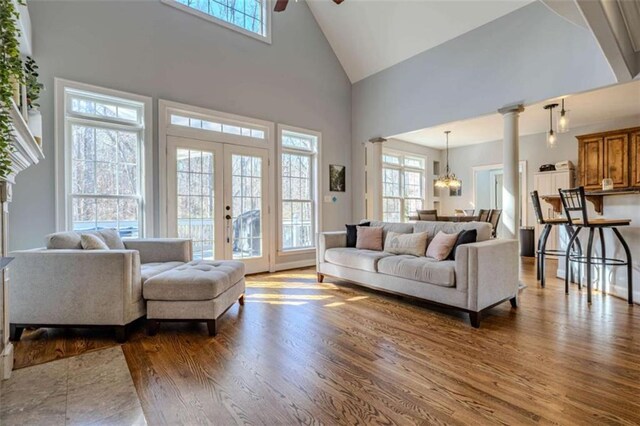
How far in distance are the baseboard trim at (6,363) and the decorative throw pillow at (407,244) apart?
3.39 metres

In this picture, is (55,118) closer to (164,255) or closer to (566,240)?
(164,255)

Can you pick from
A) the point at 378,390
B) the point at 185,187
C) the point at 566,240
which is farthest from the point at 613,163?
the point at 185,187

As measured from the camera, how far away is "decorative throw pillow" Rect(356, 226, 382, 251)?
4125 millimetres

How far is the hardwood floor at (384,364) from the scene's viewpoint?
1567 millimetres

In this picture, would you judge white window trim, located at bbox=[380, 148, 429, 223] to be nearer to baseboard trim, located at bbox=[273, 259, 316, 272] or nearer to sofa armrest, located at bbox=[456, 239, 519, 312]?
baseboard trim, located at bbox=[273, 259, 316, 272]

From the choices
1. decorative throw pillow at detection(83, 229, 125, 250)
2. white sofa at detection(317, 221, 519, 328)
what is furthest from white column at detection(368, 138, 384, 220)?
decorative throw pillow at detection(83, 229, 125, 250)

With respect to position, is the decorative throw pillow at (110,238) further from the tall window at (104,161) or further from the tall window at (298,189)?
the tall window at (298,189)

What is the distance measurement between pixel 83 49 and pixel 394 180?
605cm

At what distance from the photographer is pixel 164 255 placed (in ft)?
11.2

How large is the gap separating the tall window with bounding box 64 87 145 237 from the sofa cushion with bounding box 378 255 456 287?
3.03m

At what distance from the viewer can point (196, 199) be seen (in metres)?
4.34

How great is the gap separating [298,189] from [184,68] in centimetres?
242

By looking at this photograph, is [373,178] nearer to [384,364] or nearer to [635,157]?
[384,364]

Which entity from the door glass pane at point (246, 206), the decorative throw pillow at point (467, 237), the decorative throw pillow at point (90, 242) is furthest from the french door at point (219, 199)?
the decorative throw pillow at point (467, 237)
